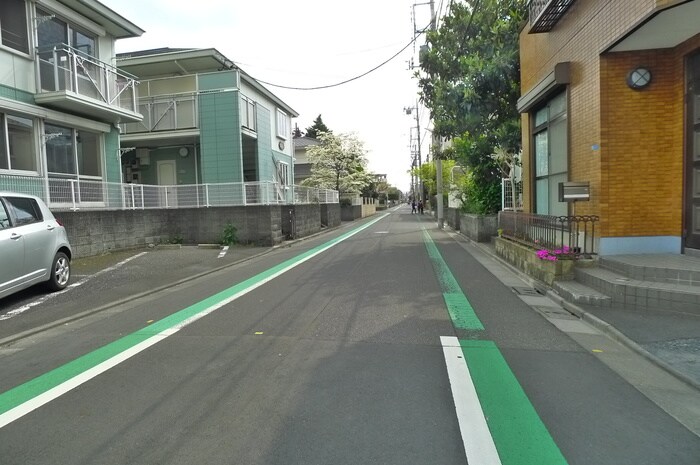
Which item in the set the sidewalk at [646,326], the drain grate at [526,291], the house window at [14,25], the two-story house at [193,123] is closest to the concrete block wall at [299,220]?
the two-story house at [193,123]

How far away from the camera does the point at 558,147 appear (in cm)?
1009

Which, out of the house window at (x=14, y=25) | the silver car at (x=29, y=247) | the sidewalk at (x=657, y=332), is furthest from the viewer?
the house window at (x=14, y=25)

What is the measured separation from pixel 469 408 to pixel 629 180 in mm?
5935

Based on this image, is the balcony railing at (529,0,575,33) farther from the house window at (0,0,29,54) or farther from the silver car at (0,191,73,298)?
the house window at (0,0,29,54)

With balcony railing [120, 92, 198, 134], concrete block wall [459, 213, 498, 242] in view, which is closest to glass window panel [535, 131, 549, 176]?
concrete block wall [459, 213, 498, 242]

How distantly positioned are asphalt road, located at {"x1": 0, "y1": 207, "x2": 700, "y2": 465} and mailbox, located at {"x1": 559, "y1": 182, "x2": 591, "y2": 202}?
2011 mm

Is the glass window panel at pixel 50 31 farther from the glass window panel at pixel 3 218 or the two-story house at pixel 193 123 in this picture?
the glass window panel at pixel 3 218

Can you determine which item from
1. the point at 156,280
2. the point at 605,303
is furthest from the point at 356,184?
the point at 605,303

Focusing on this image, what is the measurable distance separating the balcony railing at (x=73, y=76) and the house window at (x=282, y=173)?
9.87 metres

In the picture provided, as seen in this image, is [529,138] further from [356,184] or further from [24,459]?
[356,184]

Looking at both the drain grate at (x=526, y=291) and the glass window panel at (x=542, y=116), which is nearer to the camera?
the drain grate at (x=526, y=291)

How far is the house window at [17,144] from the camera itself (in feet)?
38.6

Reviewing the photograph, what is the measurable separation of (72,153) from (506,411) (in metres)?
14.9

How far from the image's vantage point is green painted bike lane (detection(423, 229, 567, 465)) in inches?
114
